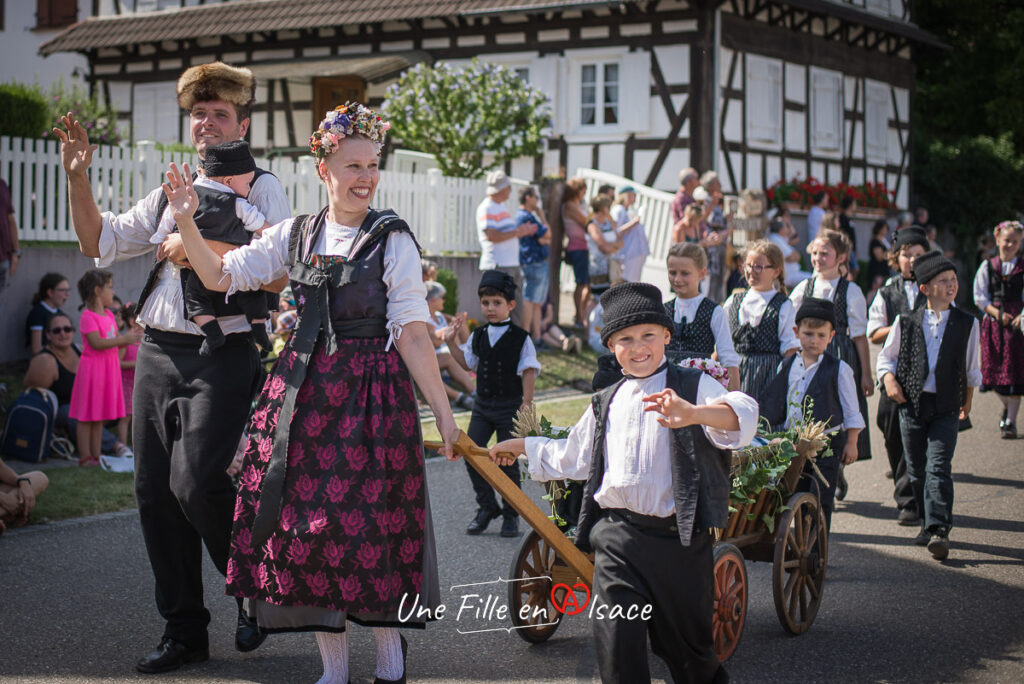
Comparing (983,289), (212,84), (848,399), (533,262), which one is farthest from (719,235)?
(212,84)

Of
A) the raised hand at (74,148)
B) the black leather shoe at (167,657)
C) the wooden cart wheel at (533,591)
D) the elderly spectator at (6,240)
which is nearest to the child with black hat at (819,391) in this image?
the wooden cart wheel at (533,591)

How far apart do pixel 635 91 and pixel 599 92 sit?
752mm

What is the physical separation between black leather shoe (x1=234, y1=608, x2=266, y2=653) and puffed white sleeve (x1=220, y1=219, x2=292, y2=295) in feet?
4.61

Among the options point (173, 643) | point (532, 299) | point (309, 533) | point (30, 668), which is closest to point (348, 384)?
point (309, 533)

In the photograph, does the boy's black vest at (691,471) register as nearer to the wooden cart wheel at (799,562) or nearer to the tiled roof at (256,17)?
the wooden cart wheel at (799,562)

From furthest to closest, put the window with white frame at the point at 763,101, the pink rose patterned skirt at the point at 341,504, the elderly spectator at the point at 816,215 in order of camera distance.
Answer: the window with white frame at the point at 763,101 → the elderly spectator at the point at 816,215 → the pink rose patterned skirt at the point at 341,504

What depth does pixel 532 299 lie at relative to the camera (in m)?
14.8

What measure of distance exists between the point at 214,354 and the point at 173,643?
1.17 metres

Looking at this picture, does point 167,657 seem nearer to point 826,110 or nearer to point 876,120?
point 826,110

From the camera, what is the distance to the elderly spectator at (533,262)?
48.4 feet

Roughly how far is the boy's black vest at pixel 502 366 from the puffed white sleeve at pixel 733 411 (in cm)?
335

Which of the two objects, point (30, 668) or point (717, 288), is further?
point (717, 288)

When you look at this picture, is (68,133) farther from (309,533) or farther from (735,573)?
(735,573)

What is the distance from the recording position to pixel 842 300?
8.47m
